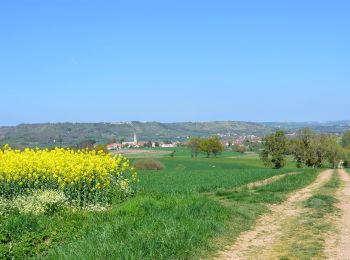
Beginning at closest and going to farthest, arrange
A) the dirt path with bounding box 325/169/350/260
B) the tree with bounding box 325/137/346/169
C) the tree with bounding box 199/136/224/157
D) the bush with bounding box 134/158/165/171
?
the dirt path with bounding box 325/169/350/260 < the bush with bounding box 134/158/165/171 < the tree with bounding box 325/137/346/169 < the tree with bounding box 199/136/224/157

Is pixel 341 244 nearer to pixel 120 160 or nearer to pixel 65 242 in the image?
pixel 65 242

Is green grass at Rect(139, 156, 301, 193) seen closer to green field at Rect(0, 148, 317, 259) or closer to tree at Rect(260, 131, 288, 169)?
green field at Rect(0, 148, 317, 259)

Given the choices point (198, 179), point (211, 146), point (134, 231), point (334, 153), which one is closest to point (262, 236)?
point (134, 231)

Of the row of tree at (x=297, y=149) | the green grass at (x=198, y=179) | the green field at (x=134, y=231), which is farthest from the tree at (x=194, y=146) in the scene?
the green field at (x=134, y=231)

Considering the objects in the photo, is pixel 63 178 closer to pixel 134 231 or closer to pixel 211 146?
pixel 134 231

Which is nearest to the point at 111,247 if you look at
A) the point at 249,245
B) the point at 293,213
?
the point at 249,245

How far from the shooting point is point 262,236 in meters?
11.6

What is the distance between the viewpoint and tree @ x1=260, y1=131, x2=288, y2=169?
70875mm

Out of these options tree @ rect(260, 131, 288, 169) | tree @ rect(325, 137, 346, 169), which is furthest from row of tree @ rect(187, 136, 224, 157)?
tree @ rect(260, 131, 288, 169)

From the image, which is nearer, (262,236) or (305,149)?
(262,236)

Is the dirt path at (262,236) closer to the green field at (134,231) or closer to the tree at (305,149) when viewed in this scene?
the green field at (134,231)

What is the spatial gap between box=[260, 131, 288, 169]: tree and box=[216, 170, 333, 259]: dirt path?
54.3 m

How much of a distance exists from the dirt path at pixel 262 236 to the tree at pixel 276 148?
54319mm

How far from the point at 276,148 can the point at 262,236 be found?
2406 inches
